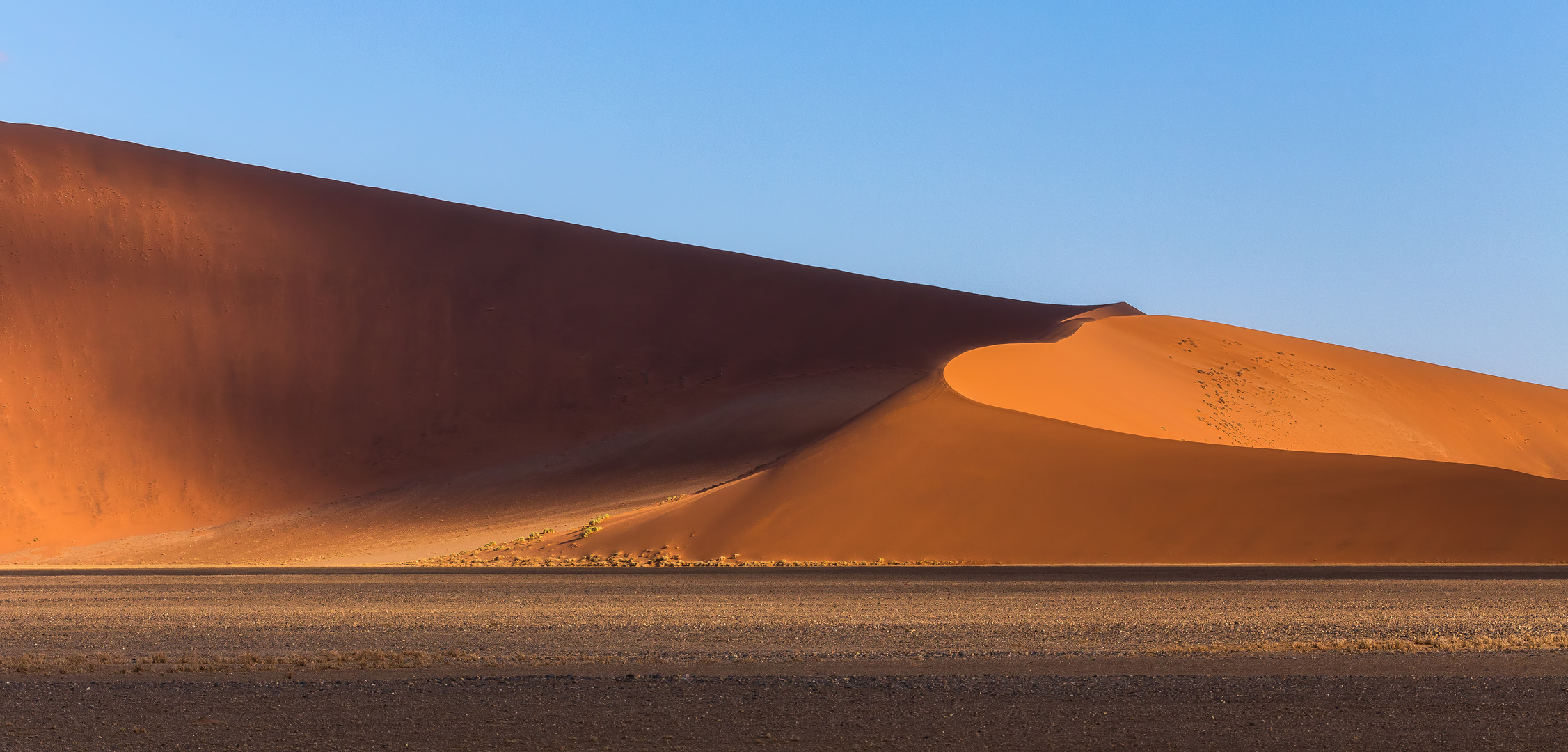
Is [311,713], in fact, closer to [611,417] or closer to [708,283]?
[611,417]

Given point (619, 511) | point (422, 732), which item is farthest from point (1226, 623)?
point (619, 511)

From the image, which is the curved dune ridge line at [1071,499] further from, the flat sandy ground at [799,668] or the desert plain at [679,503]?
the flat sandy ground at [799,668]

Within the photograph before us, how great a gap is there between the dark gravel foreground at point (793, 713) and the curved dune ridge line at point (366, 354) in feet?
72.9

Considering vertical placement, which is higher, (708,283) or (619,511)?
(708,283)

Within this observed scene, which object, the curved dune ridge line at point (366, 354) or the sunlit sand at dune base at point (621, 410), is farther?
the curved dune ridge line at point (366, 354)

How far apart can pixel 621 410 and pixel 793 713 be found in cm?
3486

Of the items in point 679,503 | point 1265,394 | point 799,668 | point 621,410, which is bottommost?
point 799,668

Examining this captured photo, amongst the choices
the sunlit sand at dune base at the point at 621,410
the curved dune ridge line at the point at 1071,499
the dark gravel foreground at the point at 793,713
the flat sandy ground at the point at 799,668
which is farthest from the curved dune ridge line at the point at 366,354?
the dark gravel foreground at the point at 793,713

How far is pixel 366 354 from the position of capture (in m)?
45.6

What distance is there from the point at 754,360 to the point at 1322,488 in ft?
84.9

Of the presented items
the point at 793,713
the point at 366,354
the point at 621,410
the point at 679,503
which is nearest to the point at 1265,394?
the point at 679,503

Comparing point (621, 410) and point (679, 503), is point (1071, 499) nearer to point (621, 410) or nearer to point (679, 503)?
point (679, 503)

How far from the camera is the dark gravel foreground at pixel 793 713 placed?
7602 millimetres

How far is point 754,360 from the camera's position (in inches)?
1833
